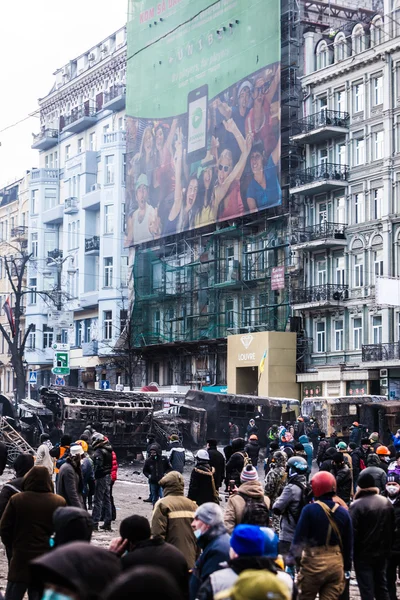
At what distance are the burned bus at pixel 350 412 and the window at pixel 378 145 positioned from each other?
12.9 meters

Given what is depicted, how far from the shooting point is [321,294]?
171 feet

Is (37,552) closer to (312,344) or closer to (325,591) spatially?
(325,591)

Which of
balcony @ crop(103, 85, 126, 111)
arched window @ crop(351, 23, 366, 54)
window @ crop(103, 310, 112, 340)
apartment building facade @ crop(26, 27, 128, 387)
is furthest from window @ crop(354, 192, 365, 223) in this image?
balcony @ crop(103, 85, 126, 111)

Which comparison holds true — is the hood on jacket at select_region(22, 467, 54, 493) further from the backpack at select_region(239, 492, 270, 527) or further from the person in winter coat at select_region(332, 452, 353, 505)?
the person in winter coat at select_region(332, 452, 353, 505)

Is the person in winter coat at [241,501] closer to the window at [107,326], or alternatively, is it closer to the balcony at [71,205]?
the window at [107,326]

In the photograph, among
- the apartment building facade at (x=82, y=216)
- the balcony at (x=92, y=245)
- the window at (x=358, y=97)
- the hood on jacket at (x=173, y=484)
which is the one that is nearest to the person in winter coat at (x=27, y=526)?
the hood on jacket at (x=173, y=484)

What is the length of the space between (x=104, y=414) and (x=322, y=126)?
20222 mm

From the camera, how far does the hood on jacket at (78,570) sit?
14.4 ft

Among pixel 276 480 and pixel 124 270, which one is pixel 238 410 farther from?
pixel 124 270

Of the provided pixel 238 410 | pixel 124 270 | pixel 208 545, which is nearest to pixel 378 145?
pixel 238 410

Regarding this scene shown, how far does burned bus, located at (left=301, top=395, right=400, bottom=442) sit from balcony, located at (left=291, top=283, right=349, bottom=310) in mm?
9938

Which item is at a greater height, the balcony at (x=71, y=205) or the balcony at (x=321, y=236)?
the balcony at (x=71, y=205)

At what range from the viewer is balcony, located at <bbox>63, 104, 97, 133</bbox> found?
77.2 metres

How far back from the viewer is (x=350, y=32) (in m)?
54.1
